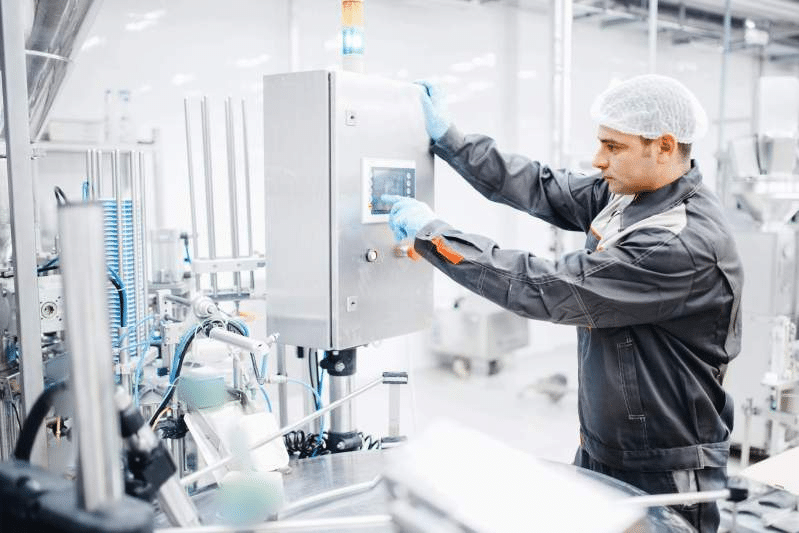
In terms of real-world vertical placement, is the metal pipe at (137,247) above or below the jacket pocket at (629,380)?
above

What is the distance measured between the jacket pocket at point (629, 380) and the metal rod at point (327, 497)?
0.52 meters

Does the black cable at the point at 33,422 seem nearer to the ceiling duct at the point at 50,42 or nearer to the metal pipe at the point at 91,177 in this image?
the ceiling duct at the point at 50,42

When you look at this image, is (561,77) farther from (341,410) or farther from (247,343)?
(247,343)

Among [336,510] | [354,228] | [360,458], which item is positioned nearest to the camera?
[336,510]

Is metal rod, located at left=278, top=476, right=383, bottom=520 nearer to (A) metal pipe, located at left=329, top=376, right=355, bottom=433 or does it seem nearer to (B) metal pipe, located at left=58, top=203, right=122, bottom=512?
(A) metal pipe, located at left=329, top=376, right=355, bottom=433

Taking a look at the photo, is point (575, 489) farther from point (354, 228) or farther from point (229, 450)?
point (354, 228)

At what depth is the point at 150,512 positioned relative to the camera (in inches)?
25.4

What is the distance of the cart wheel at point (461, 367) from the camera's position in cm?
451

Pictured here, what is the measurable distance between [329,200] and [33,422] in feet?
2.63

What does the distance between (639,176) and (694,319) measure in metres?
0.31

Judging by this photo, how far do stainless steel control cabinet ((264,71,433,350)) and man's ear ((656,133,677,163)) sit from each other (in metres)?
0.56

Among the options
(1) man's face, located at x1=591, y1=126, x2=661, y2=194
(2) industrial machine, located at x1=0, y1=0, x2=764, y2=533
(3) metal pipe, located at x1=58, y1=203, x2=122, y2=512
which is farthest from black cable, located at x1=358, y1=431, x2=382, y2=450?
(3) metal pipe, located at x1=58, y1=203, x2=122, y2=512

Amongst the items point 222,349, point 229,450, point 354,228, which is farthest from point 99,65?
point 229,450

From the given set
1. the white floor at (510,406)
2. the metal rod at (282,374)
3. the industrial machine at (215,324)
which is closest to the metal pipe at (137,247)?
the industrial machine at (215,324)
